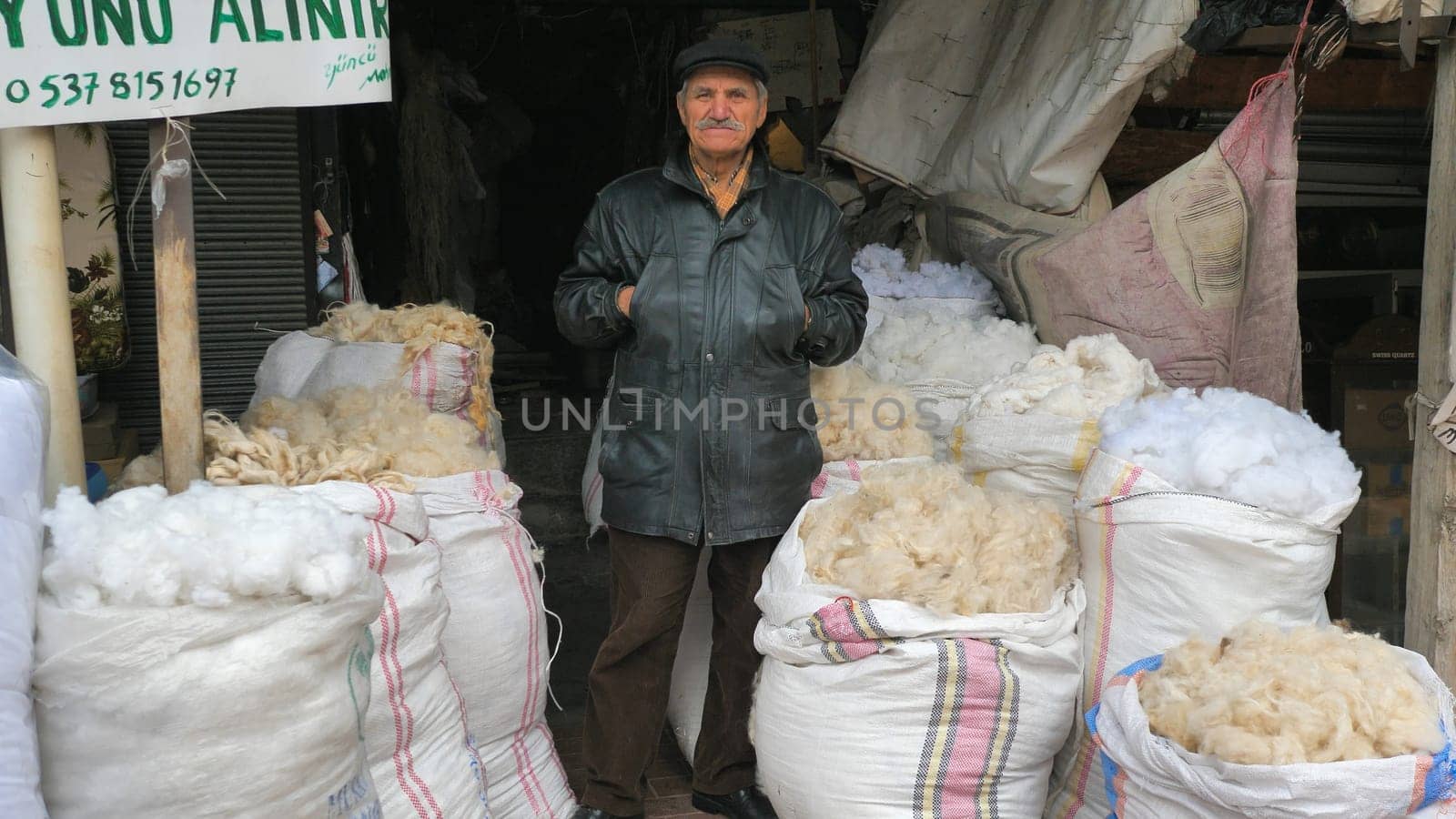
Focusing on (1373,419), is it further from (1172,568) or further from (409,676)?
(409,676)

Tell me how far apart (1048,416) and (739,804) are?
4.20ft

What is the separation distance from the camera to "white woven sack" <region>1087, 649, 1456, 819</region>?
1.92m

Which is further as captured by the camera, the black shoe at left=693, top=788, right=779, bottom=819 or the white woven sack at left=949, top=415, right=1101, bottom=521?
the black shoe at left=693, top=788, right=779, bottom=819

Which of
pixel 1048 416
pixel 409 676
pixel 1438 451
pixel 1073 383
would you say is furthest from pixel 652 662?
pixel 1438 451

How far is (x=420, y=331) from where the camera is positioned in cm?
329

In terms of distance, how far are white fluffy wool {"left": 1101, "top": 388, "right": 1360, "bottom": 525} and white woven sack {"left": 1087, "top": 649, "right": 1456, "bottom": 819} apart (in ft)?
1.16

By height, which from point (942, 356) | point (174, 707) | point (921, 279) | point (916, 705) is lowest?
point (916, 705)

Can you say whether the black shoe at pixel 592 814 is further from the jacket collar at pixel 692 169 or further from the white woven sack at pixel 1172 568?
the jacket collar at pixel 692 169

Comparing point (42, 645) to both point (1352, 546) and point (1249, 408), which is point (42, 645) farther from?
point (1352, 546)

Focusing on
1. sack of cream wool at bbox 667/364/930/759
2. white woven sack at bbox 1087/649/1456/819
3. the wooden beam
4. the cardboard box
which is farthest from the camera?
the cardboard box

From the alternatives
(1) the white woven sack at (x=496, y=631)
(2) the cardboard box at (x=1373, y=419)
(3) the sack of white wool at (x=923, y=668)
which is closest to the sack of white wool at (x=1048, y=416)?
(3) the sack of white wool at (x=923, y=668)

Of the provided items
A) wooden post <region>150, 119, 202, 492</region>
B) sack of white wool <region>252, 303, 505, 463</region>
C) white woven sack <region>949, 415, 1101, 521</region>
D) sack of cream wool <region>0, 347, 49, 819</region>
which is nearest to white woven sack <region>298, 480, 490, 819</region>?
wooden post <region>150, 119, 202, 492</region>

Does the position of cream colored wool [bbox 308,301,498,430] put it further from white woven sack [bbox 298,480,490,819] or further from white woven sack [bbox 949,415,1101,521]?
white woven sack [bbox 949,415,1101,521]

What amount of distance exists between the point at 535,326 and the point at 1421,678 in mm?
6924
